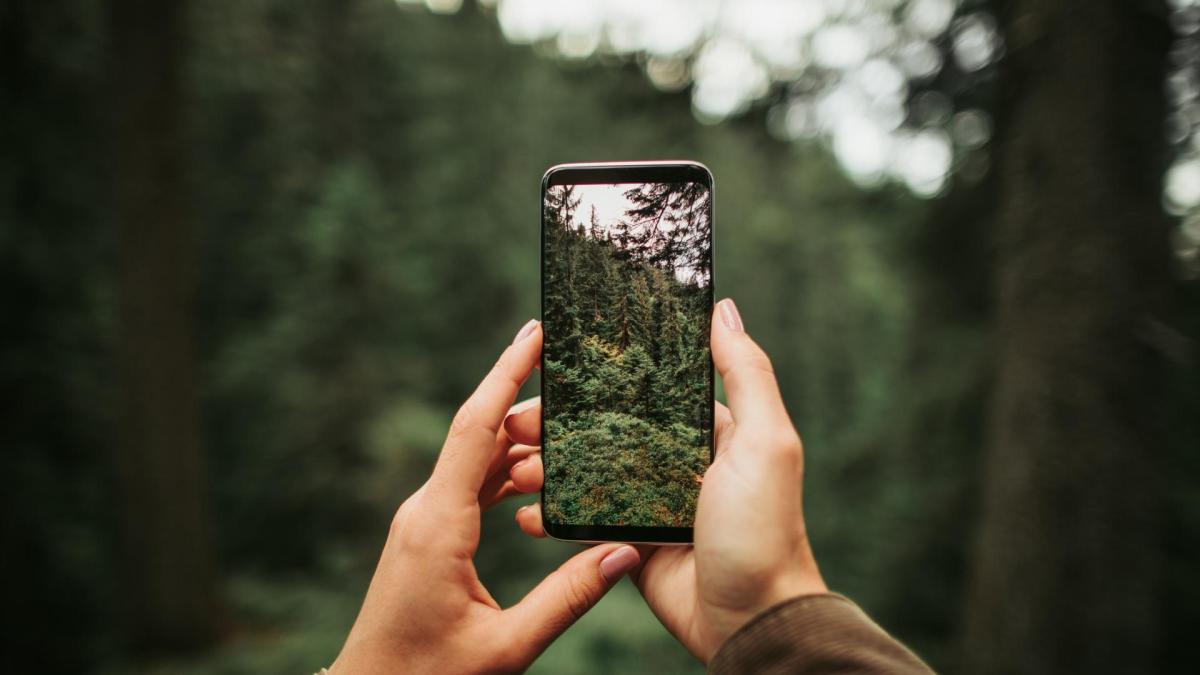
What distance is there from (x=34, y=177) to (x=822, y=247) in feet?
49.6

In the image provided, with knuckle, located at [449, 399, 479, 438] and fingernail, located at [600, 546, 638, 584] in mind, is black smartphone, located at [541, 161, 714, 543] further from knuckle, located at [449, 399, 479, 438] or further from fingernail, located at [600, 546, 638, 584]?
knuckle, located at [449, 399, 479, 438]

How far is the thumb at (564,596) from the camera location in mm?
1720

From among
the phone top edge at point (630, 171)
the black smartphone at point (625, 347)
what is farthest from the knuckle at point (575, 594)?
the phone top edge at point (630, 171)

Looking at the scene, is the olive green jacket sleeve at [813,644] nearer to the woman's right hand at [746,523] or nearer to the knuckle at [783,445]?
the woman's right hand at [746,523]

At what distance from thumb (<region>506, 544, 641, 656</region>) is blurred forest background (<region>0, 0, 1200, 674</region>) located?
306cm

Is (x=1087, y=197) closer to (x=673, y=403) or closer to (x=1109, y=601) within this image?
(x=1109, y=601)

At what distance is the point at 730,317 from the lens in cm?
184

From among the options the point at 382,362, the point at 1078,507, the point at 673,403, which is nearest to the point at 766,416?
the point at 673,403

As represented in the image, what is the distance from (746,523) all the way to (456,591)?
Answer: 28.2 inches

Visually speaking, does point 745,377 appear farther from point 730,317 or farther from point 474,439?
point 474,439

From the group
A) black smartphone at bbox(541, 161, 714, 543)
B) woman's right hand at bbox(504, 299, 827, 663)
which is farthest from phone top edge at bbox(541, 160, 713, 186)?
woman's right hand at bbox(504, 299, 827, 663)

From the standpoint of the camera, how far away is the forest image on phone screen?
1.90 metres

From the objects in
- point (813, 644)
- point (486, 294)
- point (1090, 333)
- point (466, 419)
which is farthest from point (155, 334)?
point (1090, 333)

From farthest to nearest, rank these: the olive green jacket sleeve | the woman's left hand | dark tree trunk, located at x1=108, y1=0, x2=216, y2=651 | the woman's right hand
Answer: dark tree trunk, located at x1=108, y1=0, x2=216, y2=651 → the woman's left hand → the woman's right hand → the olive green jacket sleeve
